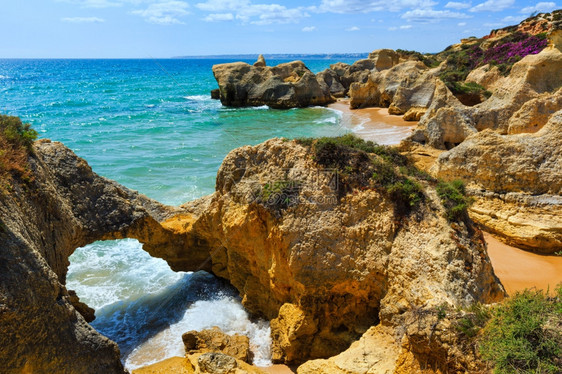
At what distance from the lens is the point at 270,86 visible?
48906 millimetres

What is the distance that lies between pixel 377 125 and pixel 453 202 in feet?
82.7

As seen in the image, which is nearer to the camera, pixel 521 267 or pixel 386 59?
pixel 521 267

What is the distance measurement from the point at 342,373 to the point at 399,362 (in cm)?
96

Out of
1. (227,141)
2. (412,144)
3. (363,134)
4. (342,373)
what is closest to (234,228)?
(342,373)

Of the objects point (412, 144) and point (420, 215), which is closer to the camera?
point (420, 215)

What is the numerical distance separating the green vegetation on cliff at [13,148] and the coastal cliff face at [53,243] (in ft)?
0.44

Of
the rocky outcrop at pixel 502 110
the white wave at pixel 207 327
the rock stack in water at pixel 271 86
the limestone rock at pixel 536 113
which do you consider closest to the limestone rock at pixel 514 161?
the limestone rock at pixel 536 113

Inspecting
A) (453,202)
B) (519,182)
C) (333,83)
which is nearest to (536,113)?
(519,182)

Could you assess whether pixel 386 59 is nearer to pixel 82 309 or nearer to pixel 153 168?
pixel 153 168

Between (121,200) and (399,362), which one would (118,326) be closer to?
(121,200)

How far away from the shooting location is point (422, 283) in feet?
23.9

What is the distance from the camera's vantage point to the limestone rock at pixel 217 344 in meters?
8.69

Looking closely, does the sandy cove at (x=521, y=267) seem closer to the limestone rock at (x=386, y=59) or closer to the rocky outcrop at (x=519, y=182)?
the rocky outcrop at (x=519, y=182)

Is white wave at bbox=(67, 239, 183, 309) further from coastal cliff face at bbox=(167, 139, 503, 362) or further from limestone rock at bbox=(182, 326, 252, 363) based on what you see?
coastal cliff face at bbox=(167, 139, 503, 362)
